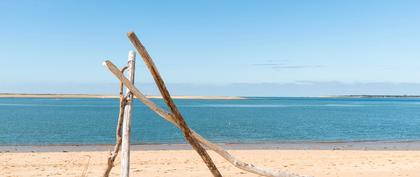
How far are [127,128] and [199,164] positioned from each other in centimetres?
900

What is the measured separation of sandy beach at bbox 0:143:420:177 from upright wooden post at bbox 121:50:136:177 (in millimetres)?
6782

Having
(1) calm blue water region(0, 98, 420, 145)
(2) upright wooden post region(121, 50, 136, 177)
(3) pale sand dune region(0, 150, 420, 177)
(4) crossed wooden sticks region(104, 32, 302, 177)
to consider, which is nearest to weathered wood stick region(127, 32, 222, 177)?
(4) crossed wooden sticks region(104, 32, 302, 177)

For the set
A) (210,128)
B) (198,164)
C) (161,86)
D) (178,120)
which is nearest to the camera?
(161,86)

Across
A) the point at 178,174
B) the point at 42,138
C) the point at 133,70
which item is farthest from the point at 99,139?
the point at 133,70

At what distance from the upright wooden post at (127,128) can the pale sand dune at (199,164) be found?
678 centimetres

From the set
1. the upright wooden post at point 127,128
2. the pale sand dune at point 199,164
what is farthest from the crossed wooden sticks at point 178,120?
the pale sand dune at point 199,164

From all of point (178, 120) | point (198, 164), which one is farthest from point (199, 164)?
point (178, 120)

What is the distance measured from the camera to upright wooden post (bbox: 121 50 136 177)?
591 centimetres

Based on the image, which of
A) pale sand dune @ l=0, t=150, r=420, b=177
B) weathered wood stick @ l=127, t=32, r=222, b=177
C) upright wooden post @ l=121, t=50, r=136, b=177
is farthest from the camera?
pale sand dune @ l=0, t=150, r=420, b=177

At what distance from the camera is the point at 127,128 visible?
5992mm

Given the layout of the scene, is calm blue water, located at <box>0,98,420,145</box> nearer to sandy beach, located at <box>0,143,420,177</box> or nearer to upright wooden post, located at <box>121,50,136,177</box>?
sandy beach, located at <box>0,143,420,177</box>

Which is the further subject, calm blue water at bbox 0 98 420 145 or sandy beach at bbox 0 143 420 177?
calm blue water at bbox 0 98 420 145

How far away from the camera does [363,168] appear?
13969 mm

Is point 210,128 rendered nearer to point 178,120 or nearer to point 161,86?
point 178,120
